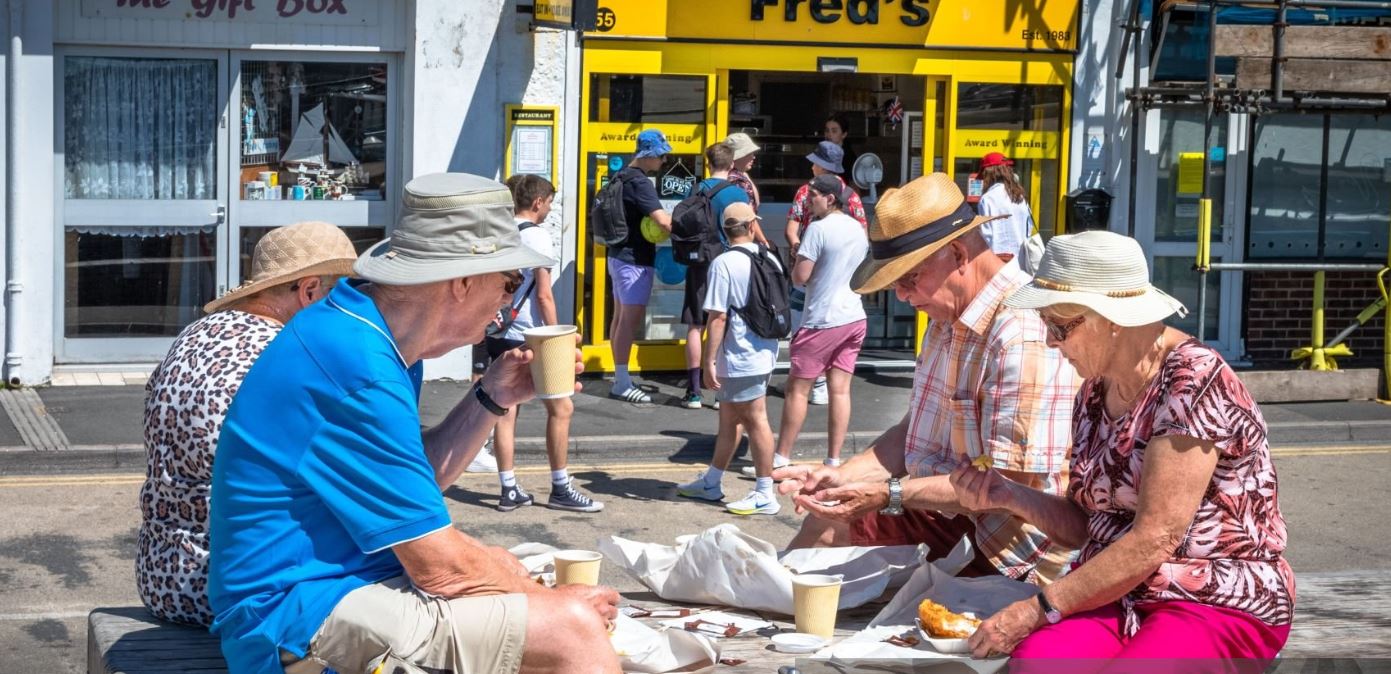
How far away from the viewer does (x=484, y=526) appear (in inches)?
338

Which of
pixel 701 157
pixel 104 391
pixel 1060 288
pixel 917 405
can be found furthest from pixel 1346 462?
pixel 104 391

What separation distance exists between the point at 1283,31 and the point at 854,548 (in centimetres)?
893

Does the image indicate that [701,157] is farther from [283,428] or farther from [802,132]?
[283,428]

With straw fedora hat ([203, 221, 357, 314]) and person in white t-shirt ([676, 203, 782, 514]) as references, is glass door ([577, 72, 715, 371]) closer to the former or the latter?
person in white t-shirt ([676, 203, 782, 514])

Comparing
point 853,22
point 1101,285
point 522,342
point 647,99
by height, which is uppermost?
point 853,22

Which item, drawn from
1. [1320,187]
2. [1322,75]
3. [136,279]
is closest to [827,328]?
[1322,75]

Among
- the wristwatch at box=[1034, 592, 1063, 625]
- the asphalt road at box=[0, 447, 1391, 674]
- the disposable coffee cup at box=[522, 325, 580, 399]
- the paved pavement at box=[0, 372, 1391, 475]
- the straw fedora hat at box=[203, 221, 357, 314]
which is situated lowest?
the asphalt road at box=[0, 447, 1391, 674]

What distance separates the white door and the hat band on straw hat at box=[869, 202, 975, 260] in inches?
382

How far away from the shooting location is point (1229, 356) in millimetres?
14086

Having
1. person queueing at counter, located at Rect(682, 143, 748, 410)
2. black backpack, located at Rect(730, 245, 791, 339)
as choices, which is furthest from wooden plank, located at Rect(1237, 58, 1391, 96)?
black backpack, located at Rect(730, 245, 791, 339)

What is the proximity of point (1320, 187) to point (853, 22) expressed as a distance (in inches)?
180

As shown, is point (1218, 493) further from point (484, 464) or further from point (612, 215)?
point (612, 215)

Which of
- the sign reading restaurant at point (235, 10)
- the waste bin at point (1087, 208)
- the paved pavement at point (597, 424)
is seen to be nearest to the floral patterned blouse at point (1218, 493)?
the paved pavement at point (597, 424)

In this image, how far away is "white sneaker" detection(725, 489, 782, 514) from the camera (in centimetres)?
897
